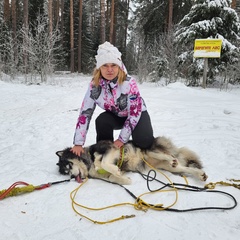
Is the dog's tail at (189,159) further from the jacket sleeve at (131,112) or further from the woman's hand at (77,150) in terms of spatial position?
the woman's hand at (77,150)

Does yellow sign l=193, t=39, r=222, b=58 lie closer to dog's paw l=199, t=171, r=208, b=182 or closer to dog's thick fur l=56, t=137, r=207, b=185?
dog's thick fur l=56, t=137, r=207, b=185

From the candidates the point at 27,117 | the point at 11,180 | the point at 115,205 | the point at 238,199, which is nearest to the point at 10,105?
the point at 27,117

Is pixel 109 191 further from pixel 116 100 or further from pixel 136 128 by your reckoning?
pixel 116 100

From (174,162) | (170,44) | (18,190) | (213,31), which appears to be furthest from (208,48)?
(18,190)

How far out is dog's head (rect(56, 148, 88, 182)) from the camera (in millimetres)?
2359

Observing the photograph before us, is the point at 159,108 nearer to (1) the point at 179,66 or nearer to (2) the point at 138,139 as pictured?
(2) the point at 138,139

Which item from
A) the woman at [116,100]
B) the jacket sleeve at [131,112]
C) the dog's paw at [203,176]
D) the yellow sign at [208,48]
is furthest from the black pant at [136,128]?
the yellow sign at [208,48]

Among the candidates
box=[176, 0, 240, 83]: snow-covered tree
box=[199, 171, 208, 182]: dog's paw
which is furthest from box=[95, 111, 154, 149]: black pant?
box=[176, 0, 240, 83]: snow-covered tree

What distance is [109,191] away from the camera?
6.73ft

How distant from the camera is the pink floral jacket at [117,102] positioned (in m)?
2.38

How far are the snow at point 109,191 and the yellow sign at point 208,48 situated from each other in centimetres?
347

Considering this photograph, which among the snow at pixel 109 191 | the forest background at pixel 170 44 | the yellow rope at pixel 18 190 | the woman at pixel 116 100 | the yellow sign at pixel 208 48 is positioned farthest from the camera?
the forest background at pixel 170 44

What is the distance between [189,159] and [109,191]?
0.99 m

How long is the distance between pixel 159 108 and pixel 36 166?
138 inches
